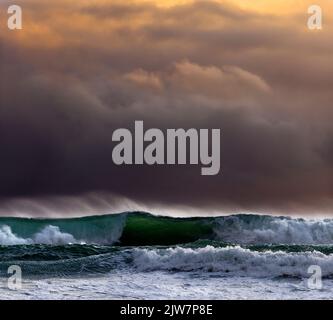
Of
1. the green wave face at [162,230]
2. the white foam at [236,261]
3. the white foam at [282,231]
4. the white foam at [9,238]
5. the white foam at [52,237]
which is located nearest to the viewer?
the white foam at [236,261]

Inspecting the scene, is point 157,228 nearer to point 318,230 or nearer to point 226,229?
point 226,229

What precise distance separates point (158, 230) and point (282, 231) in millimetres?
4419

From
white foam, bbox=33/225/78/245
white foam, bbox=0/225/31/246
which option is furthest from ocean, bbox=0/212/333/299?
white foam, bbox=33/225/78/245

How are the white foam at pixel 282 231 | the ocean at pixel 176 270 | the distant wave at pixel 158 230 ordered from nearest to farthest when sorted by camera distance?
the ocean at pixel 176 270 < the white foam at pixel 282 231 < the distant wave at pixel 158 230

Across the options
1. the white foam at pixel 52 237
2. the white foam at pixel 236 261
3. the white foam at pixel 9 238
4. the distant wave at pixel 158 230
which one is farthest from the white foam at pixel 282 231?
the white foam at pixel 236 261

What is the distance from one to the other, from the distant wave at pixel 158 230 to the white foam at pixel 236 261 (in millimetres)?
7677

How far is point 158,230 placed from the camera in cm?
2625

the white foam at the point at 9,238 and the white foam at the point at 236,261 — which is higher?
the white foam at the point at 9,238

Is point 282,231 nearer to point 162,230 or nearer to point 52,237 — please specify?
point 162,230

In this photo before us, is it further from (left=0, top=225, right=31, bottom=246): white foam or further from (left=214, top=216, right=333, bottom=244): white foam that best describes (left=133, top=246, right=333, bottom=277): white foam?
(left=0, top=225, right=31, bottom=246): white foam

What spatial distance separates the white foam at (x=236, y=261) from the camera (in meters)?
15.5

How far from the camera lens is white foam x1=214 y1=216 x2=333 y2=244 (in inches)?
Answer: 942

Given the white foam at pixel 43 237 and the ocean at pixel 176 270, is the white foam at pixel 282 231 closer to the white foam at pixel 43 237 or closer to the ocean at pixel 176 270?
the ocean at pixel 176 270
